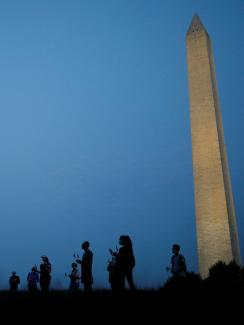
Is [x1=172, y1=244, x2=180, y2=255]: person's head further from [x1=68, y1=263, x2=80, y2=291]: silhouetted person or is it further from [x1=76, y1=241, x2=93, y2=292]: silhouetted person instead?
[x1=68, y1=263, x2=80, y2=291]: silhouetted person

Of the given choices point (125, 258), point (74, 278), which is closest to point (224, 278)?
point (125, 258)

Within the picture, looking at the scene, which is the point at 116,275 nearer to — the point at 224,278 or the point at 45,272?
the point at 224,278

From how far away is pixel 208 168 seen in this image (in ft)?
52.5

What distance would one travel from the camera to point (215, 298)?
6.74 meters

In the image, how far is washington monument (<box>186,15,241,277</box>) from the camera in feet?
50.1

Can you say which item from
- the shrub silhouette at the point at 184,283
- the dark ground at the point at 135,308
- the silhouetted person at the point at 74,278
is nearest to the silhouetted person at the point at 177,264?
the shrub silhouette at the point at 184,283

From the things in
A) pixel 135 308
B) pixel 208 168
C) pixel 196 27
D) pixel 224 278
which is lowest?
pixel 135 308

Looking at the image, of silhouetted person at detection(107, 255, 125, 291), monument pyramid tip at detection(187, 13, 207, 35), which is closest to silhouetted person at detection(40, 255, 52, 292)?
silhouetted person at detection(107, 255, 125, 291)

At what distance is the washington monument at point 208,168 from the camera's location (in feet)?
50.1

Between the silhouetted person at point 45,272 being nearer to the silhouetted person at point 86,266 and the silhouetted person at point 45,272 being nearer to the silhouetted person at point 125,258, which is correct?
the silhouetted person at point 86,266

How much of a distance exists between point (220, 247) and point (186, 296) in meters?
8.82

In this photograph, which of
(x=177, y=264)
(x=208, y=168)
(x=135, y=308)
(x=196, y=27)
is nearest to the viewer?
(x=135, y=308)

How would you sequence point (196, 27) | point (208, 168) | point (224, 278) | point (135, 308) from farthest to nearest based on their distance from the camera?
1. point (196, 27)
2. point (208, 168)
3. point (224, 278)
4. point (135, 308)

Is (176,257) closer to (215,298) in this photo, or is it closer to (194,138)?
(215,298)
